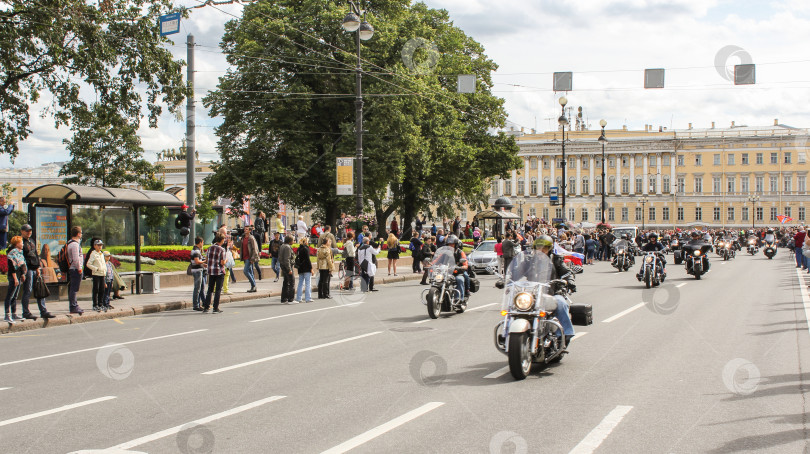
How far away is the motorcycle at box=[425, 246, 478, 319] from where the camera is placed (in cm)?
1507

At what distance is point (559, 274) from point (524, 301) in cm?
127

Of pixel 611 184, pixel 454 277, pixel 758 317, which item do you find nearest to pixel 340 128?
pixel 454 277

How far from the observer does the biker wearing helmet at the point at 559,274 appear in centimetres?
921

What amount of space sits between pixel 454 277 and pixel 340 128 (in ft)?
79.1

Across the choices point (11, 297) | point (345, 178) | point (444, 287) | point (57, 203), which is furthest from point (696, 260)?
point (11, 297)

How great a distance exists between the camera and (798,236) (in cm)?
3183

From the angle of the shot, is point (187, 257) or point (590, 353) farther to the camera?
point (187, 257)

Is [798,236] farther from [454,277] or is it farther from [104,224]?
[104,224]

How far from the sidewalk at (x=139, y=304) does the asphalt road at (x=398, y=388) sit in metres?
0.69

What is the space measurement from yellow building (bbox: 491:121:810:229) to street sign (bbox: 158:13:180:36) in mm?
97056

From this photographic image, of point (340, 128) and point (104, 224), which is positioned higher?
point (340, 128)

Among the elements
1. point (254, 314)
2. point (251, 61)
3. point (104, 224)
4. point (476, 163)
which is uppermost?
point (251, 61)

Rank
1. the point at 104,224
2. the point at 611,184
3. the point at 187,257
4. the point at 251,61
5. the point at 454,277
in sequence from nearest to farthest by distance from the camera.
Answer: the point at 454,277
the point at 104,224
the point at 187,257
the point at 251,61
the point at 611,184

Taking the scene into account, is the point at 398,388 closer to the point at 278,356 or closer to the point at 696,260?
the point at 278,356
